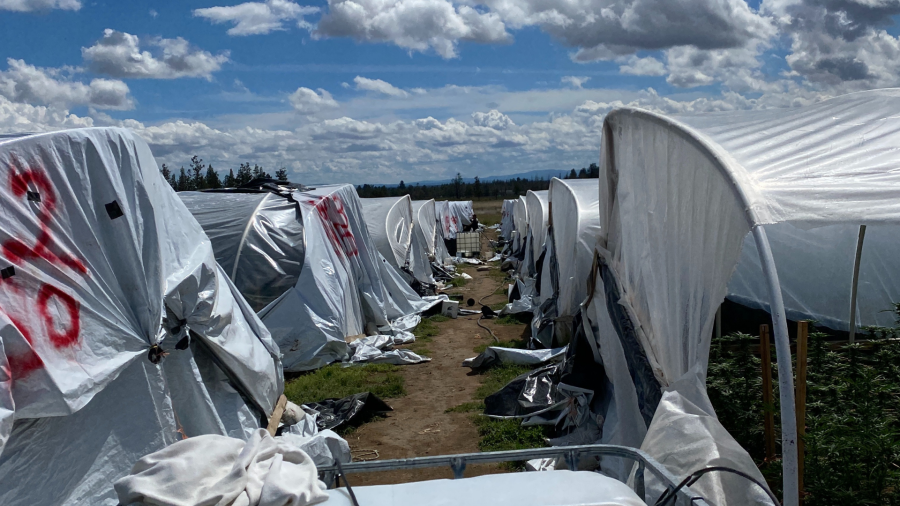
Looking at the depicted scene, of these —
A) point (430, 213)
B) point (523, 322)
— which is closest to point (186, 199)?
point (523, 322)

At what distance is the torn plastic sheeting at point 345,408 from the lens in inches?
284

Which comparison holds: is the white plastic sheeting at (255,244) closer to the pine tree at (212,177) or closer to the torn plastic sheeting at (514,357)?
the torn plastic sheeting at (514,357)

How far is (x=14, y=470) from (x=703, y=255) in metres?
3.92

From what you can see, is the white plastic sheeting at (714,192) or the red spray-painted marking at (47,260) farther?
the red spray-painted marking at (47,260)

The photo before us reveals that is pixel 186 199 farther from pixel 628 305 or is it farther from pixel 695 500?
pixel 695 500

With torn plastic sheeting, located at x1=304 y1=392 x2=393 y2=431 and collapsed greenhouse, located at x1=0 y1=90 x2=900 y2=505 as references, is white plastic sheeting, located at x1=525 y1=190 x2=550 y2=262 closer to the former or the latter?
torn plastic sheeting, located at x1=304 y1=392 x2=393 y2=431

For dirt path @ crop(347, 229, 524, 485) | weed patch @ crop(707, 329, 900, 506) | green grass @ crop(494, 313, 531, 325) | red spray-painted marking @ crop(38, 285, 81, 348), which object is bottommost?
green grass @ crop(494, 313, 531, 325)

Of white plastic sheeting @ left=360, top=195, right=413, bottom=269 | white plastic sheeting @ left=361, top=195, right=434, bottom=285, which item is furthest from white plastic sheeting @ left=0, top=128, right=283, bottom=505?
white plastic sheeting @ left=361, top=195, right=434, bottom=285

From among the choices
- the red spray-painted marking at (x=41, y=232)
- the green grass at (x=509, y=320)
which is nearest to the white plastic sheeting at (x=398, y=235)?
the green grass at (x=509, y=320)

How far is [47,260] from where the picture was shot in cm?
383

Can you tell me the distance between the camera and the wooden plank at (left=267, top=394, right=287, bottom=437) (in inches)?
236

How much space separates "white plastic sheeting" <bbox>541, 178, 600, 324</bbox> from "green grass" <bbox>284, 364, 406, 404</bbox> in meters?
2.67

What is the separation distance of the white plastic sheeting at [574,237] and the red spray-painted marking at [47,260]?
5.68 m

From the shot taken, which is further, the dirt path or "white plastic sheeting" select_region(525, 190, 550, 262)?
"white plastic sheeting" select_region(525, 190, 550, 262)
